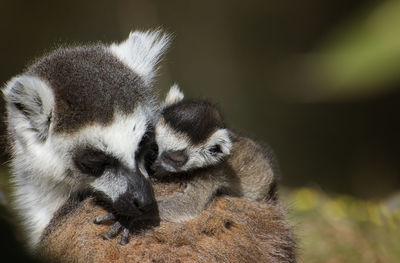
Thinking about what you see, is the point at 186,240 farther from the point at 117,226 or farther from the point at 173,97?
the point at 173,97

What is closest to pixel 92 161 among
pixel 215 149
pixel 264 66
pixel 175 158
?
pixel 175 158

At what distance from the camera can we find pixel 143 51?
425 cm

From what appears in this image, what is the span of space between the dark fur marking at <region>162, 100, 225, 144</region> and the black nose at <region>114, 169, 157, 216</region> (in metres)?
0.88

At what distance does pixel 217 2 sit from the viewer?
1036 centimetres

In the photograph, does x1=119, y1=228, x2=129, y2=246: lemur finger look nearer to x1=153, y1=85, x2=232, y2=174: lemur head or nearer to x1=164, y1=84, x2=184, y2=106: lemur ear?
x1=153, y1=85, x2=232, y2=174: lemur head

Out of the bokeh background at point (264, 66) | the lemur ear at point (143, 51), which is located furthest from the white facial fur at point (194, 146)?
the bokeh background at point (264, 66)

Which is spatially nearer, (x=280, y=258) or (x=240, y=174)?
(x=280, y=258)

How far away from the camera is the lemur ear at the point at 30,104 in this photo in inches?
138

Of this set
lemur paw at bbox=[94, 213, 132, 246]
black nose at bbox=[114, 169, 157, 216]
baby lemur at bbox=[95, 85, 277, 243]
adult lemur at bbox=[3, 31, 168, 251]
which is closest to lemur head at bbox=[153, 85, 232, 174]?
baby lemur at bbox=[95, 85, 277, 243]

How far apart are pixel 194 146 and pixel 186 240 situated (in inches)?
40.9

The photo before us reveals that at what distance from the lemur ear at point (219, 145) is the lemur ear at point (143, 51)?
2.25ft

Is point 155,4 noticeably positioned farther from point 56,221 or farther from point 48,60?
point 56,221

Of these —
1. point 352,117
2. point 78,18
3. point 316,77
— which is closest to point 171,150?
point 316,77

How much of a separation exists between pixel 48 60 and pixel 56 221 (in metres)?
1.14
